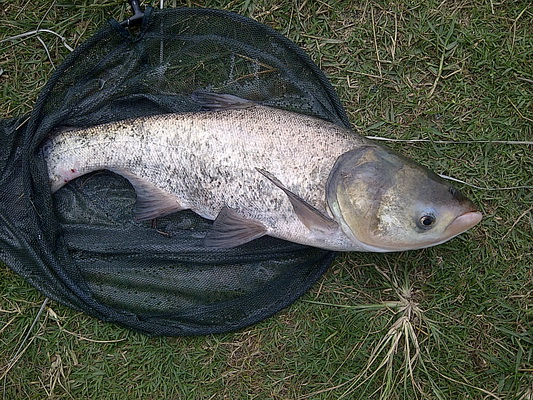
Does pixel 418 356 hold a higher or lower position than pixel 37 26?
lower

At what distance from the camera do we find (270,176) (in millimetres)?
2256

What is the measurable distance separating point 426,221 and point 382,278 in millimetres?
619

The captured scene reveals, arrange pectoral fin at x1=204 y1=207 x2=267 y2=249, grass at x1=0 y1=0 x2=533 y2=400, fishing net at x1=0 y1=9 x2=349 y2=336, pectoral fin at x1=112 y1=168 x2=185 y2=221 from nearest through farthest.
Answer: pectoral fin at x1=204 y1=207 x2=267 y2=249, pectoral fin at x1=112 y1=168 x2=185 y2=221, fishing net at x1=0 y1=9 x2=349 y2=336, grass at x1=0 y1=0 x2=533 y2=400

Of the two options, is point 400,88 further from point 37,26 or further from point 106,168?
point 37,26

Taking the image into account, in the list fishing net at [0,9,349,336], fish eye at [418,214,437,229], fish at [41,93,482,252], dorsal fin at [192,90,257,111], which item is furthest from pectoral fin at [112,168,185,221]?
fish eye at [418,214,437,229]

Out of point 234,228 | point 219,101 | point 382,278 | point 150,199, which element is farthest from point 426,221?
point 150,199

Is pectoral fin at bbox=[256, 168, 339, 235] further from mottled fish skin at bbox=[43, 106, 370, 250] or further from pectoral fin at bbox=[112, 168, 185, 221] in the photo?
pectoral fin at bbox=[112, 168, 185, 221]

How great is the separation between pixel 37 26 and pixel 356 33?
5.84ft

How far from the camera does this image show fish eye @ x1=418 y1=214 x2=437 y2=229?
7.13 feet

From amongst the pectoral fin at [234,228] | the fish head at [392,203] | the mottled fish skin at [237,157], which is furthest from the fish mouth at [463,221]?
the pectoral fin at [234,228]

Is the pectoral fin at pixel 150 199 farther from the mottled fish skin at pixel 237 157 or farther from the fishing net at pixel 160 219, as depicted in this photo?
the fishing net at pixel 160 219

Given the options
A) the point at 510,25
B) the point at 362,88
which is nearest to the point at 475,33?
the point at 510,25

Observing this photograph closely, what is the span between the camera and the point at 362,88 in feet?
9.09

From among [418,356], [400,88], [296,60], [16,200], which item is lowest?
[418,356]
